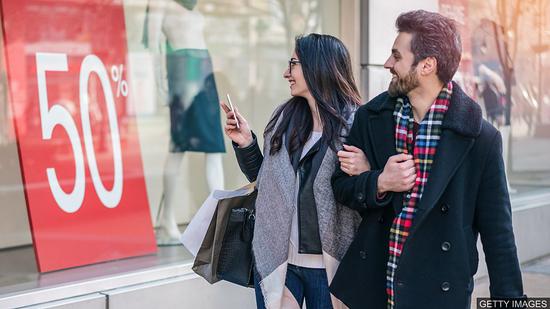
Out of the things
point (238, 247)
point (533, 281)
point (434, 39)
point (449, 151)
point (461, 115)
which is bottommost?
point (533, 281)

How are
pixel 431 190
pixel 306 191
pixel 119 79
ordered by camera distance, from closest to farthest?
pixel 431 190 → pixel 306 191 → pixel 119 79

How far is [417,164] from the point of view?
262 centimetres

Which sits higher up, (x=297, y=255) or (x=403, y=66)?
(x=403, y=66)

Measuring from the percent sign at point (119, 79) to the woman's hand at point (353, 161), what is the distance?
292 cm

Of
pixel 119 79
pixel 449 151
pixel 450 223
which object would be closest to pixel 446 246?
pixel 450 223

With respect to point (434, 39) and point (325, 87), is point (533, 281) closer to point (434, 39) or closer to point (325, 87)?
point (325, 87)

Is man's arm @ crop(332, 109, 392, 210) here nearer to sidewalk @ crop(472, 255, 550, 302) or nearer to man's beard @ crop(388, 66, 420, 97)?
man's beard @ crop(388, 66, 420, 97)

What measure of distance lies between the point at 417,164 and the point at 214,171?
396 cm

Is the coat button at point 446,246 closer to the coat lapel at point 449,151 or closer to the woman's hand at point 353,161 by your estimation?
the coat lapel at point 449,151

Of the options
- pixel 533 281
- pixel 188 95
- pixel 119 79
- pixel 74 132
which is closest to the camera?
pixel 74 132

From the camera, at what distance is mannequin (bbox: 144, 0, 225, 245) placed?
6.23 meters

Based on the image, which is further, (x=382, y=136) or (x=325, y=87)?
(x=325, y=87)

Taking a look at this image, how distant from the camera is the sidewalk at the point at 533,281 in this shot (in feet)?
20.8

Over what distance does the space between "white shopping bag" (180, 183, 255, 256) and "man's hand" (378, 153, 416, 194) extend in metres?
0.84
